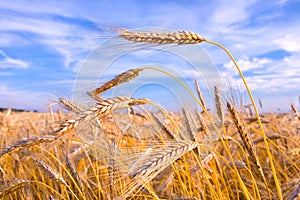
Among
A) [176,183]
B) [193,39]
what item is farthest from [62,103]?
[176,183]

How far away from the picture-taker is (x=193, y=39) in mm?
1667

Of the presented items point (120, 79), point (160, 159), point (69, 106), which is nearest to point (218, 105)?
point (120, 79)

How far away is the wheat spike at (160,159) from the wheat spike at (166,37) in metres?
0.45

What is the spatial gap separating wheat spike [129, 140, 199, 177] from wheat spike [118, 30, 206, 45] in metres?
0.45

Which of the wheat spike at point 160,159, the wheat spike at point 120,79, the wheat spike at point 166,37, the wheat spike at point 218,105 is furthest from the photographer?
the wheat spike at point 218,105

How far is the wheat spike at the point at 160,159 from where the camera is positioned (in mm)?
1463

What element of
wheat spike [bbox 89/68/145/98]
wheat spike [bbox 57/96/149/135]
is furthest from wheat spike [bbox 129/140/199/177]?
wheat spike [bbox 89/68/145/98]

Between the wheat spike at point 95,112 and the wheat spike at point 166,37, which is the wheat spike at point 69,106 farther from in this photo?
the wheat spike at point 166,37

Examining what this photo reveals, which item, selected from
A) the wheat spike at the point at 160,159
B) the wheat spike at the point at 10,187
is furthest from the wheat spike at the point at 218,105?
the wheat spike at the point at 10,187

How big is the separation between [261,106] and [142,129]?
2.55 m

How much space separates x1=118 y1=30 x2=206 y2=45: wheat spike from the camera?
5.36 ft

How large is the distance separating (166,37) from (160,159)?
52 centimetres

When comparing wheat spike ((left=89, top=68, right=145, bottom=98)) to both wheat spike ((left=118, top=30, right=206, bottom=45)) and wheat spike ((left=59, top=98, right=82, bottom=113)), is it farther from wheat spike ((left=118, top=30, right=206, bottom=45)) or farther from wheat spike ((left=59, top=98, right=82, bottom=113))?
wheat spike ((left=59, top=98, right=82, bottom=113))

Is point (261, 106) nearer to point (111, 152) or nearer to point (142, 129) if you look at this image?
point (142, 129)
